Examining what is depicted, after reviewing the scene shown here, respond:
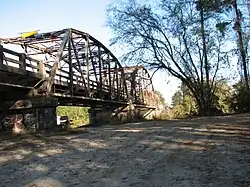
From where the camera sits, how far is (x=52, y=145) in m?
9.16

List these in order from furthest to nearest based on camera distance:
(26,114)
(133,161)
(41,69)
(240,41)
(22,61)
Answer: (240,41)
(41,69)
(26,114)
(22,61)
(133,161)

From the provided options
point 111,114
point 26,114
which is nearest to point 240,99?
point 111,114

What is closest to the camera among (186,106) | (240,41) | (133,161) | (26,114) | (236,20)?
(133,161)

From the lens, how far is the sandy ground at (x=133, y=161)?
17.9 ft

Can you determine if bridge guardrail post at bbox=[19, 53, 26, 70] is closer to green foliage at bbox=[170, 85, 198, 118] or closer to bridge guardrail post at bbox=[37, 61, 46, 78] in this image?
bridge guardrail post at bbox=[37, 61, 46, 78]

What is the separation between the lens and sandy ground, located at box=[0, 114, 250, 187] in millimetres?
5457

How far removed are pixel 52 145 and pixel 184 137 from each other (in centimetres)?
357

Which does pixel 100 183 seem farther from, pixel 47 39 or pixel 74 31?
pixel 47 39

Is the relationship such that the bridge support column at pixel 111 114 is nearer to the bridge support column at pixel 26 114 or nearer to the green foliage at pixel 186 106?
the green foliage at pixel 186 106

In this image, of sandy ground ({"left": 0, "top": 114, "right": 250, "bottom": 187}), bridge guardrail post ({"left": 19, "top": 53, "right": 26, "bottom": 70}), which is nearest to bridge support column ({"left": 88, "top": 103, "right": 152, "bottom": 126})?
bridge guardrail post ({"left": 19, "top": 53, "right": 26, "bottom": 70})

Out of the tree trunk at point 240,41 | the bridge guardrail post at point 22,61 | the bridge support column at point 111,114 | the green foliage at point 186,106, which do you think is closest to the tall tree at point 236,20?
the tree trunk at point 240,41

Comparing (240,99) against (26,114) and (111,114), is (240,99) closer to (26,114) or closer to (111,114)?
(111,114)

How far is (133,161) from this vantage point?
6730 mm

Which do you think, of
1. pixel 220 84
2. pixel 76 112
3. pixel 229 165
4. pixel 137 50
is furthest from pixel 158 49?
pixel 76 112
